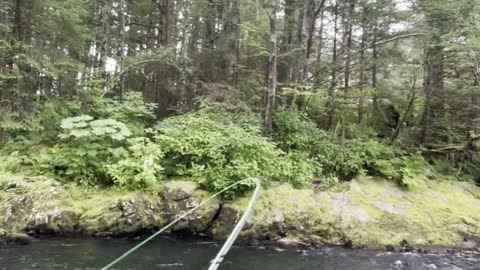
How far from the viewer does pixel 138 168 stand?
777cm

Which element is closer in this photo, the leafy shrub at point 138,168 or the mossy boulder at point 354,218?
the mossy boulder at point 354,218

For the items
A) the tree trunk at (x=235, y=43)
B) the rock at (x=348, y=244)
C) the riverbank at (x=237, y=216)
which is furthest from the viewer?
the tree trunk at (x=235, y=43)

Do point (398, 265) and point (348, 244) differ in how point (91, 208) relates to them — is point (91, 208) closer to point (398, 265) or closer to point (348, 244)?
point (348, 244)

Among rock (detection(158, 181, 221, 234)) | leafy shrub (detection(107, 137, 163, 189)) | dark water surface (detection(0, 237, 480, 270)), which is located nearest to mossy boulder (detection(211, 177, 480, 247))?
rock (detection(158, 181, 221, 234))

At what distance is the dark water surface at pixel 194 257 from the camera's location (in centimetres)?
579

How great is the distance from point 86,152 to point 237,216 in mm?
3256

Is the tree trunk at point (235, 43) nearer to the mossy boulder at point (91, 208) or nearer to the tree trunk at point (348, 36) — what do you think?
the tree trunk at point (348, 36)

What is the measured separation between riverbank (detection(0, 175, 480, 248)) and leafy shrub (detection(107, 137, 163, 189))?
0.76 feet

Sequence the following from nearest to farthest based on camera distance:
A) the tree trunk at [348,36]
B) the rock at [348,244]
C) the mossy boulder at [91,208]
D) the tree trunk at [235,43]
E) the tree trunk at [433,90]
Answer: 1. the mossy boulder at [91,208]
2. the rock at [348,244]
3. the tree trunk at [433,90]
4. the tree trunk at [235,43]
5. the tree trunk at [348,36]

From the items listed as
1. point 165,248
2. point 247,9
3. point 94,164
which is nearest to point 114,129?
point 94,164

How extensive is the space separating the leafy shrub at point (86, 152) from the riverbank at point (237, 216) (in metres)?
0.38

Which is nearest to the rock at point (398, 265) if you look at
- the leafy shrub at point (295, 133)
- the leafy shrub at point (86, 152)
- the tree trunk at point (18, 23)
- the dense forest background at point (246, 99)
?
the dense forest background at point (246, 99)

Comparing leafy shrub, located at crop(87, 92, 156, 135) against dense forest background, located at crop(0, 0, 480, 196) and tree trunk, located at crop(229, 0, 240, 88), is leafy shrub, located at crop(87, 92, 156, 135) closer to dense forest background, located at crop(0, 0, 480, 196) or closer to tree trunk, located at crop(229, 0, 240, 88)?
dense forest background, located at crop(0, 0, 480, 196)

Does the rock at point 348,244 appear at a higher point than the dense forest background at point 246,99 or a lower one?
lower
